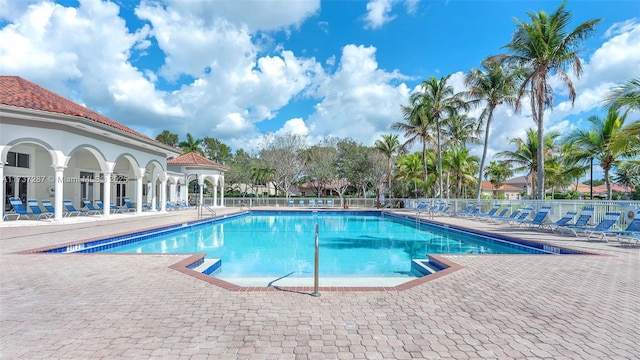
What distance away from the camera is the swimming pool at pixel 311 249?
27.2 feet

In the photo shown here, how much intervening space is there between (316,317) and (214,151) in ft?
182

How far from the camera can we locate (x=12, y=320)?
3.65 m

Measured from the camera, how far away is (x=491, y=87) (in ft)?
72.6

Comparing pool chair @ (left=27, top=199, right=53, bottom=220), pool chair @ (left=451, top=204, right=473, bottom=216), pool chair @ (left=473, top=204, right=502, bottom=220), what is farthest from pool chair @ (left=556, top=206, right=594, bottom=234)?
pool chair @ (left=27, top=199, right=53, bottom=220)

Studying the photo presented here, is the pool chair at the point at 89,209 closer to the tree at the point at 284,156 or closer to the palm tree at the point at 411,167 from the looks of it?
the tree at the point at 284,156

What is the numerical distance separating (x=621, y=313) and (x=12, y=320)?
674cm

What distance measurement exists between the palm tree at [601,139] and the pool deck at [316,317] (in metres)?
15.0

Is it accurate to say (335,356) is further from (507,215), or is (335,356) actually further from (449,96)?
(449,96)

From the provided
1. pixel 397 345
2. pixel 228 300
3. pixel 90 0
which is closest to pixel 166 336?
pixel 228 300

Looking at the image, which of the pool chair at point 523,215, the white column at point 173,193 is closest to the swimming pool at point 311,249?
the pool chair at point 523,215

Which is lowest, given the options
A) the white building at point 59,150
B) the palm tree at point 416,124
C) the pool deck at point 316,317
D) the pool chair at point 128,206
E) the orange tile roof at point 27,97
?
the pool deck at point 316,317

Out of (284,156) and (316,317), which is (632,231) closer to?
(316,317)

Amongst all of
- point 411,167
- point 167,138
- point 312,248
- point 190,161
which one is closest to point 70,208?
point 190,161

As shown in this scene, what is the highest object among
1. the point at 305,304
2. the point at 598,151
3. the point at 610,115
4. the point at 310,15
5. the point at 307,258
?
the point at 310,15
